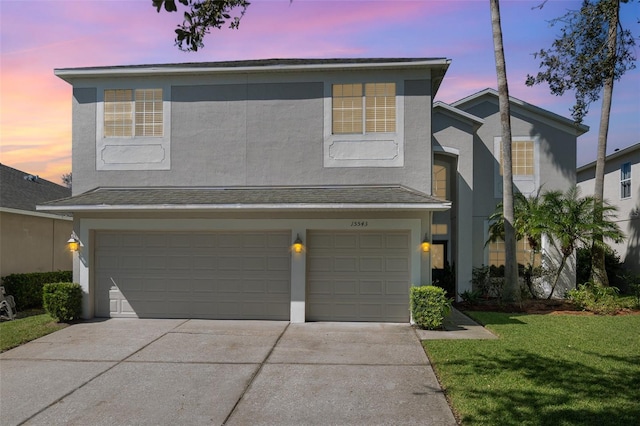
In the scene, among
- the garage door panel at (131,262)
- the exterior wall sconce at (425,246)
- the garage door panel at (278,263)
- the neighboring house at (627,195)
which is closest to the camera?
the exterior wall sconce at (425,246)

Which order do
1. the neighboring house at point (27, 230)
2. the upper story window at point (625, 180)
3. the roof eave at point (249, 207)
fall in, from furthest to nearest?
1. the upper story window at point (625, 180)
2. the neighboring house at point (27, 230)
3. the roof eave at point (249, 207)

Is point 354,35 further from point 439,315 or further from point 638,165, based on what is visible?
point 638,165

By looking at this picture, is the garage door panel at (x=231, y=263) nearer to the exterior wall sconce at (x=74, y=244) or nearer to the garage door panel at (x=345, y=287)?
the garage door panel at (x=345, y=287)

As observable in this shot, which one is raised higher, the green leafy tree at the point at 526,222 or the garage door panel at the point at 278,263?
the green leafy tree at the point at 526,222

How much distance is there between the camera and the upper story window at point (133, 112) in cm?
1276

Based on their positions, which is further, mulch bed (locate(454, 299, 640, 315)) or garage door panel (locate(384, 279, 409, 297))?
mulch bed (locate(454, 299, 640, 315))

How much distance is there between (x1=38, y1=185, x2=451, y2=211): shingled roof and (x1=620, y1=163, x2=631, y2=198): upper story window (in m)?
13.0

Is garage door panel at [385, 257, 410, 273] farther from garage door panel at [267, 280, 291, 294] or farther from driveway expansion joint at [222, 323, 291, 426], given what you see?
driveway expansion joint at [222, 323, 291, 426]

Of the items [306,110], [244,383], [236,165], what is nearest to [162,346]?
[244,383]

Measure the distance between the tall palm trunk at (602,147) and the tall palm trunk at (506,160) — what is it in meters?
3.06

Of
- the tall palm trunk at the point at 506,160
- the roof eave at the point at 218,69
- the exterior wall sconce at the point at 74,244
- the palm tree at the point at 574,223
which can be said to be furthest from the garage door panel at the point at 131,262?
the palm tree at the point at 574,223

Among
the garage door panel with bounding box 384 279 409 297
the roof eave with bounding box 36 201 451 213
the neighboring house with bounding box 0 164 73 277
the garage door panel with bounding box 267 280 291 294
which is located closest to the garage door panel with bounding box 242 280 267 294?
the garage door panel with bounding box 267 280 291 294

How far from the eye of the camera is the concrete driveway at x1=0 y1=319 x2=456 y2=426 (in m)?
5.86

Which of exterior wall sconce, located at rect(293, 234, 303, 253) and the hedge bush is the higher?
exterior wall sconce, located at rect(293, 234, 303, 253)
